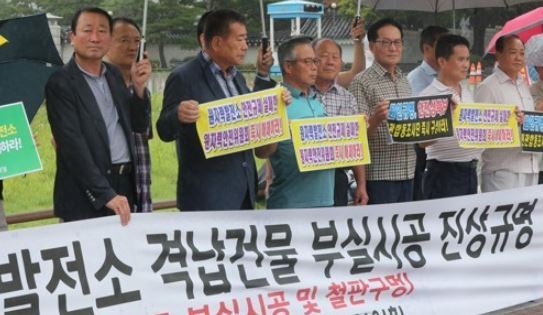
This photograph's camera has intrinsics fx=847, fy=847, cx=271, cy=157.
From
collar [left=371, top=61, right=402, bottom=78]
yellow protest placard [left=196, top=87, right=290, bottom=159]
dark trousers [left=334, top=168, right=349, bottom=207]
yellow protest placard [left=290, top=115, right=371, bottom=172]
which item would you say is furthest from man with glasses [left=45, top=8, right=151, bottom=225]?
collar [left=371, top=61, right=402, bottom=78]

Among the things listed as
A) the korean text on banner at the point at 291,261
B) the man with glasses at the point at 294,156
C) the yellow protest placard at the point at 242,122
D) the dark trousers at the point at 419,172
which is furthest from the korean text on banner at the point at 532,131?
the yellow protest placard at the point at 242,122

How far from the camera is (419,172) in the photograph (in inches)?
235

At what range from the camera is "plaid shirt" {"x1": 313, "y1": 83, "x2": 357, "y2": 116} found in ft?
17.0

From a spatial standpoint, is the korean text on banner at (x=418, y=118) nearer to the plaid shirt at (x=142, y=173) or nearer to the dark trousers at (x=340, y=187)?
the dark trousers at (x=340, y=187)

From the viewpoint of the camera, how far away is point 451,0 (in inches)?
309

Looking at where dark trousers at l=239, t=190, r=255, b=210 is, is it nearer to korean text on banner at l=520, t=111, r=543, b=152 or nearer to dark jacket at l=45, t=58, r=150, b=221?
dark jacket at l=45, t=58, r=150, b=221

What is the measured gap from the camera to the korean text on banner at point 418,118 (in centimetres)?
510

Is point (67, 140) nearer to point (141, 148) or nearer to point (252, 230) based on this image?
point (141, 148)

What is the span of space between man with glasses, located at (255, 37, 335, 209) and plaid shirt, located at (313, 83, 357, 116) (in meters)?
0.18

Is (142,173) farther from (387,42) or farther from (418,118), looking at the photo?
(387,42)

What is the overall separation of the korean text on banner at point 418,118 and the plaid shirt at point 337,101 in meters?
0.28

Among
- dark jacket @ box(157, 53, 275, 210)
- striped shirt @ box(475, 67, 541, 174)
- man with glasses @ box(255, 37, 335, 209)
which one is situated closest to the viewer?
dark jacket @ box(157, 53, 275, 210)

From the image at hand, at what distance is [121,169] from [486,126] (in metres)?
2.43

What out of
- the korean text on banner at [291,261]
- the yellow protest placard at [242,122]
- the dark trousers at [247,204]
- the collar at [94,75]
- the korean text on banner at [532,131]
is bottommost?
the korean text on banner at [291,261]
